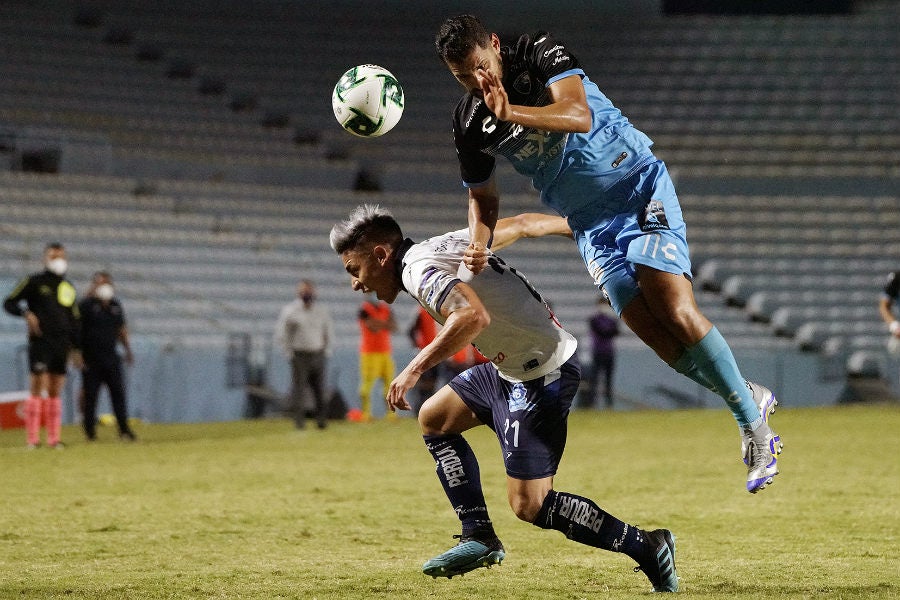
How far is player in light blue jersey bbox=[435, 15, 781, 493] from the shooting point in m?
5.05

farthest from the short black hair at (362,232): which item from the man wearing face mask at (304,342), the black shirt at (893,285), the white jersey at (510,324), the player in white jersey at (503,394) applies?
the man wearing face mask at (304,342)

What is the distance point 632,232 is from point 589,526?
4.30ft

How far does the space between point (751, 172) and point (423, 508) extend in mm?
19312

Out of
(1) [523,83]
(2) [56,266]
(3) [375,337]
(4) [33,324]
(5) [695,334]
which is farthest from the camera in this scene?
(3) [375,337]

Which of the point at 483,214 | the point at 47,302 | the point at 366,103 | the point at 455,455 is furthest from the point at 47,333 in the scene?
the point at 455,455

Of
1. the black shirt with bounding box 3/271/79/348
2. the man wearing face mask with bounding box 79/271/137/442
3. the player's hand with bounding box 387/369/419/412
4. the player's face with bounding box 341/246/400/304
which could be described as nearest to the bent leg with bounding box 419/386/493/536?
the player's face with bounding box 341/246/400/304

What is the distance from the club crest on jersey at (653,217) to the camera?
17.3ft

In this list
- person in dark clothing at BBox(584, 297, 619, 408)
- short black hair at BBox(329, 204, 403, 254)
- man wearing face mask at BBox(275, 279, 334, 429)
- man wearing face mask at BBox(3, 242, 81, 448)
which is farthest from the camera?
person in dark clothing at BBox(584, 297, 619, 408)

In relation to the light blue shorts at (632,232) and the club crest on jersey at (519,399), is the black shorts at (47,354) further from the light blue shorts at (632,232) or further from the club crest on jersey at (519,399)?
the club crest on jersey at (519,399)

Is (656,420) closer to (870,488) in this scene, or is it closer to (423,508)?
(870,488)

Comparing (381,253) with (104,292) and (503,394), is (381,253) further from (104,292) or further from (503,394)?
(104,292)

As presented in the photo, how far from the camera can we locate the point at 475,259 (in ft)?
16.2

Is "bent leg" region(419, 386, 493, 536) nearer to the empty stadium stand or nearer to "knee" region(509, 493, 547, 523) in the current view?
"knee" region(509, 493, 547, 523)

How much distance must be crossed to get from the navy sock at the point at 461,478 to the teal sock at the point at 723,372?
3.53 feet
